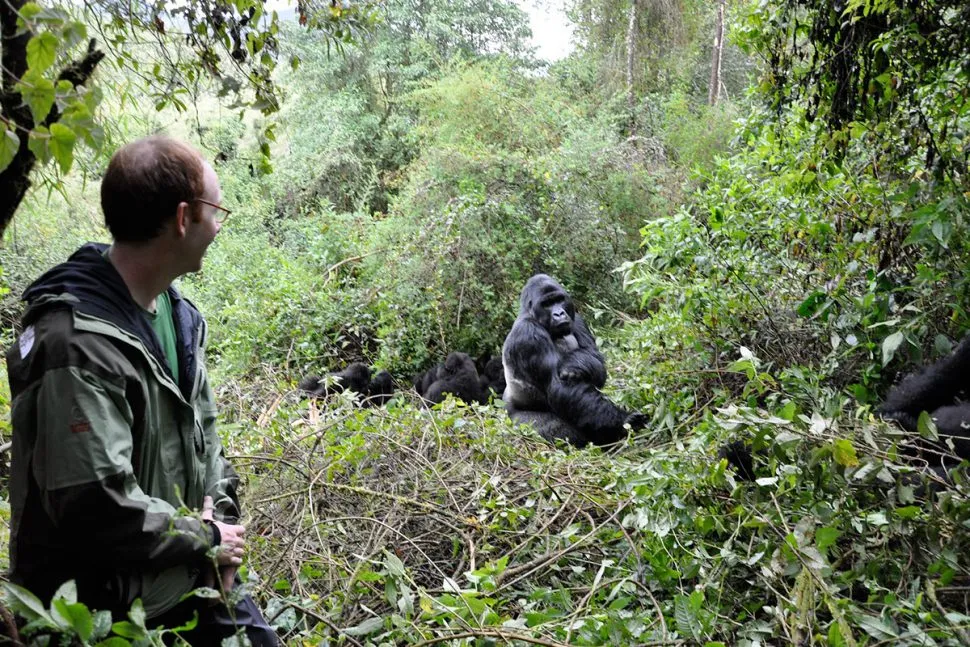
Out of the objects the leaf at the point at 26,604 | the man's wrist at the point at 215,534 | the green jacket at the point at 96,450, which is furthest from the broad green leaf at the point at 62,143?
the man's wrist at the point at 215,534

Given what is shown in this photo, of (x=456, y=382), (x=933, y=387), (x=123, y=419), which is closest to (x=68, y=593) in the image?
(x=123, y=419)

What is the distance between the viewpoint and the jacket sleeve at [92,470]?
1.39 meters

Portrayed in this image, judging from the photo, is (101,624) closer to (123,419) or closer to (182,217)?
(123,419)

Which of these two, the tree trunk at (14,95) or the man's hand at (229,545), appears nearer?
the tree trunk at (14,95)

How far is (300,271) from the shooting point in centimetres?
805

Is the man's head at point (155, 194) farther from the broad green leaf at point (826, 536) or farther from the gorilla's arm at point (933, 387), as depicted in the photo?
the gorilla's arm at point (933, 387)

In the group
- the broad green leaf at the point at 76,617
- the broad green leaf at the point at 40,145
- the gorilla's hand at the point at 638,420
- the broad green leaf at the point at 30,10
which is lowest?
the gorilla's hand at the point at 638,420

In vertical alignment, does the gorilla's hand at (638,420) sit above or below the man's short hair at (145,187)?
below

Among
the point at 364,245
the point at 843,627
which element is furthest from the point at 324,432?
the point at 364,245

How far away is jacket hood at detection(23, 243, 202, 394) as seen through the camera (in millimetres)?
1488

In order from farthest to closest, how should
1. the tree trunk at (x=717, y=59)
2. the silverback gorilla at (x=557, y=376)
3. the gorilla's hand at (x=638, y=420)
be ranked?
the tree trunk at (x=717, y=59), the silverback gorilla at (x=557, y=376), the gorilla's hand at (x=638, y=420)

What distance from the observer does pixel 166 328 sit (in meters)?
1.81

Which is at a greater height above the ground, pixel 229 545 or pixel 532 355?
pixel 229 545

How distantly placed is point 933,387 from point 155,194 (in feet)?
9.28
